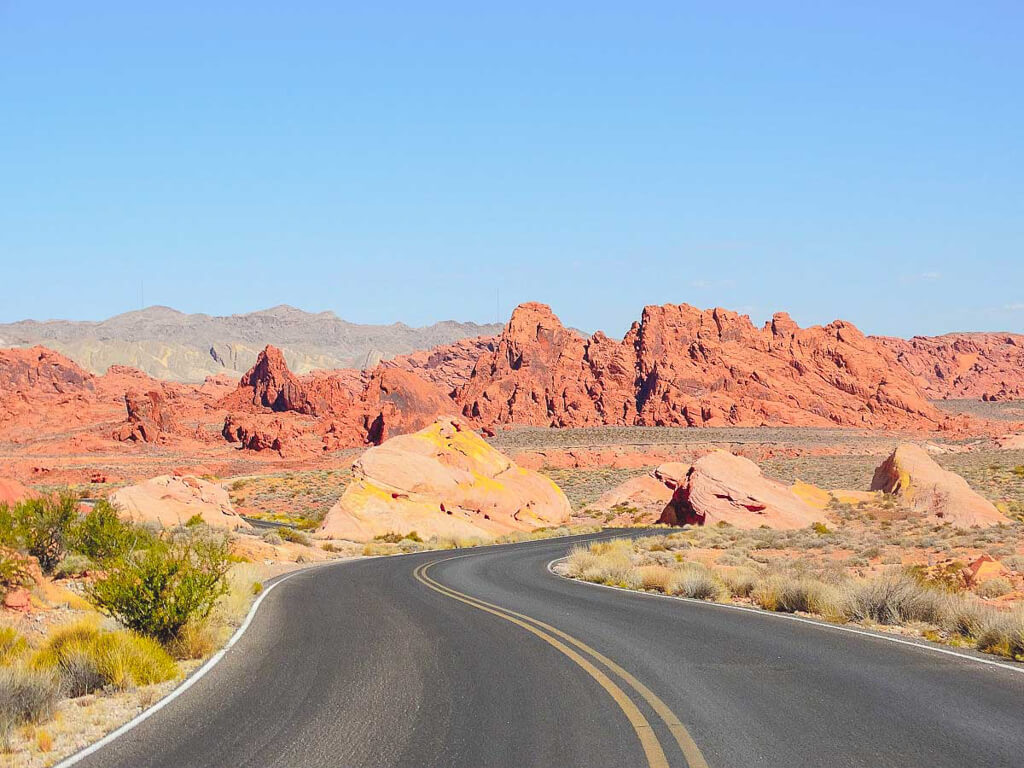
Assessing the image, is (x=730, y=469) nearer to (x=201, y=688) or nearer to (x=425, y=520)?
(x=425, y=520)

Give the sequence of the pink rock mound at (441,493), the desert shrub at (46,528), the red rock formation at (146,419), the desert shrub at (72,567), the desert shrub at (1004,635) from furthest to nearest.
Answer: the red rock formation at (146,419) < the pink rock mound at (441,493) < the desert shrub at (72,567) < the desert shrub at (46,528) < the desert shrub at (1004,635)

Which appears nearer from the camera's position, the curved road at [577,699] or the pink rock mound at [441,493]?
the curved road at [577,699]

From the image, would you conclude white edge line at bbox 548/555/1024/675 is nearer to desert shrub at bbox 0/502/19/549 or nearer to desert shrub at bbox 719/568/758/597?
desert shrub at bbox 719/568/758/597

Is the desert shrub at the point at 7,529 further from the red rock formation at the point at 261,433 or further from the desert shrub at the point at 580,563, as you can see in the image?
the red rock formation at the point at 261,433

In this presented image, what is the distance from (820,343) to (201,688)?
13306cm

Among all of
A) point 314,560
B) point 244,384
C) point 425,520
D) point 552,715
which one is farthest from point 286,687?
point 244,384

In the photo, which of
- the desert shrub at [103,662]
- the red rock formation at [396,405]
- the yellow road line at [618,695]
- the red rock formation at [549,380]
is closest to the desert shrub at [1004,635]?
the yellow road line at [618,695]

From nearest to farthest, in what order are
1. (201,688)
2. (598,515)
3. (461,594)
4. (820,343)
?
(201,688) → (461,594) → (598,515) → (820,343)

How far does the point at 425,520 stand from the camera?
41.5m

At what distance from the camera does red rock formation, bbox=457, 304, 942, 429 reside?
116000mm

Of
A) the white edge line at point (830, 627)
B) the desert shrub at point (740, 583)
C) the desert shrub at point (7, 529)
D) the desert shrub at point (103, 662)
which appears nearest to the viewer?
the desert shrub at point (103, 662)

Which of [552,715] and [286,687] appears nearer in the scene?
[552,715]

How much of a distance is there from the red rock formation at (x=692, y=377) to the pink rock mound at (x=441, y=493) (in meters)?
64.6

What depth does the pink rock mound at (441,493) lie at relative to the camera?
4075 centimetres
